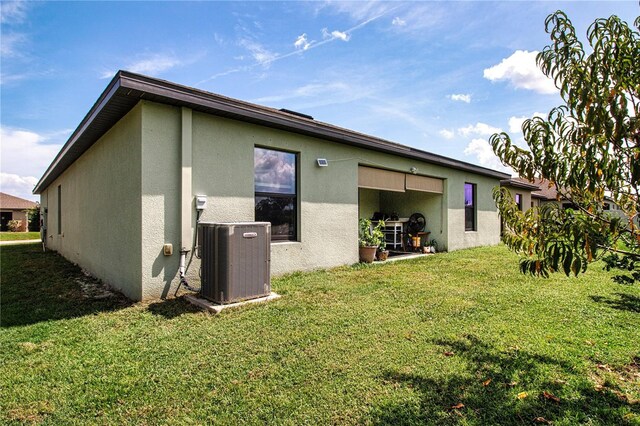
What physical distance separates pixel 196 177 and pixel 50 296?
3.30 metres

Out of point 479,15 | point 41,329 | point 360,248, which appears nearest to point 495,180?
point 360,248

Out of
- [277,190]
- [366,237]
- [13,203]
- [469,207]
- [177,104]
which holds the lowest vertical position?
[366,237]

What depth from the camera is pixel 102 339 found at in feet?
11.9

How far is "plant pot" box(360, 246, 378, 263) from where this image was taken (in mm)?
8453

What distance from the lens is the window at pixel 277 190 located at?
638 cm

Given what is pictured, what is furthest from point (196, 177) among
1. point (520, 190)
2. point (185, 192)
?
point (520, 190)

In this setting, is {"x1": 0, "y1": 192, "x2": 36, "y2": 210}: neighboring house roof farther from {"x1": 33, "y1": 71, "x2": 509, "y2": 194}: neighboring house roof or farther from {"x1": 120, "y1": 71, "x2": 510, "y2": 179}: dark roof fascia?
{"x1": 120, "y1": 71, "x2": 510, "y2": 179}: dark roof fascia

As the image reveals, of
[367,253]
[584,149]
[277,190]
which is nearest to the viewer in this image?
[584,149]

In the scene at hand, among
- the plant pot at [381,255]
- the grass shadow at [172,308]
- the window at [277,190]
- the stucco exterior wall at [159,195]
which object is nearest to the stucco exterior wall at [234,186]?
the stucco exterior wall at [159,195]

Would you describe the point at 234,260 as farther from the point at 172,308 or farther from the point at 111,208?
the point at 111,208

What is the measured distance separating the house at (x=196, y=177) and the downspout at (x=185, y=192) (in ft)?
0.05

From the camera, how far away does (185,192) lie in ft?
17.2

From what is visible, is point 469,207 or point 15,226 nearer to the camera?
point 469,207

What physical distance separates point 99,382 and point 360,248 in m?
6.52
